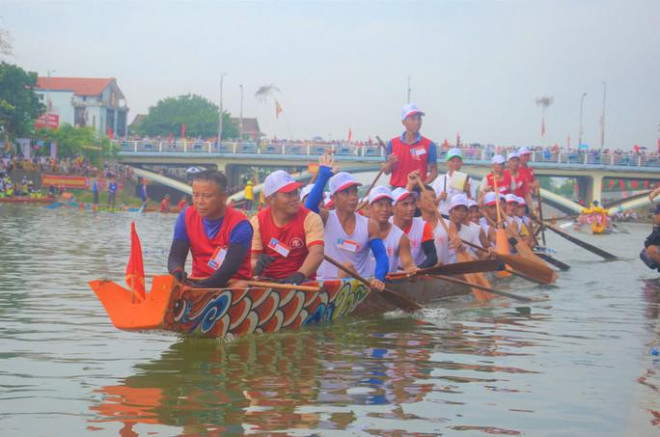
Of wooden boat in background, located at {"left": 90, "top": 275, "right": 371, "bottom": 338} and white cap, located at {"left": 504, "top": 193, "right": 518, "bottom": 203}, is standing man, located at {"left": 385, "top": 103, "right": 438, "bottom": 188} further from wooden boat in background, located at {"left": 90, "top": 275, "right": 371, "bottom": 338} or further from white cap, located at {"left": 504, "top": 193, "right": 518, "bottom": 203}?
wooden boat in background, located at {"left": 90, "top": 275, "right": 371, "bottom": 338}

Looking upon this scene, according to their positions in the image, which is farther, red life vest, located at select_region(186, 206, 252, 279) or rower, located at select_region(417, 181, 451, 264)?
rower, located at select_region(417, 181, 451, 264)

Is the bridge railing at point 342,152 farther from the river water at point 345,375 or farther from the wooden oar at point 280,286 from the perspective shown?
the wooden oar at point 280,286

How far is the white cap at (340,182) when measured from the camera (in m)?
9.49

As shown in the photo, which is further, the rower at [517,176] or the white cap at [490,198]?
the rower at [517,176]

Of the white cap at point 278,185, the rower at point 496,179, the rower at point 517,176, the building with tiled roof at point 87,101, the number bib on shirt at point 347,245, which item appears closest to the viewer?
the white cap at point 278,185

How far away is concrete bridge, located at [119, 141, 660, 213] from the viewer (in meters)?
64.4

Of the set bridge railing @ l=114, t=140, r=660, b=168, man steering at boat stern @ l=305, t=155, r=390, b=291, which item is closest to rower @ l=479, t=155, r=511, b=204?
man steering at boat stern @ l=305, t=155, r=390, b=291

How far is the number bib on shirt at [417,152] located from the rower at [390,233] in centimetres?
296

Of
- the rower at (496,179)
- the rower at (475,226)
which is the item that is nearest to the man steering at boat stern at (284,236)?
the rower at (475,226)

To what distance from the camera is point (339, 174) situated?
9.72m

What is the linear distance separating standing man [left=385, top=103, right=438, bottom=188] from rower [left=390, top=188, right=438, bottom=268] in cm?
195

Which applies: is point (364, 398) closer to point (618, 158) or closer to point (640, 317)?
point (640, 317)

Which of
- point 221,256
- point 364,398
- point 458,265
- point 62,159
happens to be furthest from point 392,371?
point 62,159

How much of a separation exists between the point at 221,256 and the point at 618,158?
6223cm
